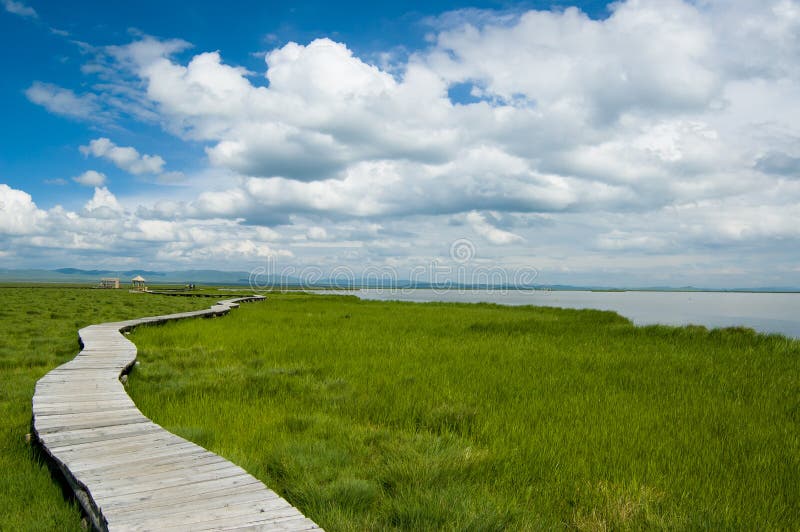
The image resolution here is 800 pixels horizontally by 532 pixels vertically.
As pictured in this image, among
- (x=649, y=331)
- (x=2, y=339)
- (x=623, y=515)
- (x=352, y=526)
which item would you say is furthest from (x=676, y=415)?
(x=2, y=339)

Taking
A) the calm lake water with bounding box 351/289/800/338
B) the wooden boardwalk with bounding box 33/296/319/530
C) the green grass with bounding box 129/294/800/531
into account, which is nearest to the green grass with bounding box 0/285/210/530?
the wooden boardwalk with bounding box 33/296/319/530

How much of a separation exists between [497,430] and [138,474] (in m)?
4.21

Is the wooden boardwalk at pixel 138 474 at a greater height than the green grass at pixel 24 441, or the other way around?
the wooden boardwalk at pixel 138 474

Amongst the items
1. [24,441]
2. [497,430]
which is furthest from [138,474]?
[497,430]

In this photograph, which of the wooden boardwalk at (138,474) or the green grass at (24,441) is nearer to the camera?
the wooden boardwalk at (138,474)

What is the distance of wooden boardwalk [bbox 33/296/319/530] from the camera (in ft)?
10.5

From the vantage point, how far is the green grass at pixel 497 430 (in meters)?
4.14

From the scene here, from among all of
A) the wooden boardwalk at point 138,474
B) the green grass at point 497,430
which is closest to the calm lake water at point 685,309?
the green grass at point 497,430

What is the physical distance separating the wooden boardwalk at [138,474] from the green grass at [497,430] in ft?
2.09

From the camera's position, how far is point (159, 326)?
18297 millimetres

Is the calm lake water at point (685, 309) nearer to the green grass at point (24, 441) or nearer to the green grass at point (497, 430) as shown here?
the green grass at point (497, 430)

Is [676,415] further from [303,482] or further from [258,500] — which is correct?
[258,500]

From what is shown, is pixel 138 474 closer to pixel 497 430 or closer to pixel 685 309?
pixel 497 430

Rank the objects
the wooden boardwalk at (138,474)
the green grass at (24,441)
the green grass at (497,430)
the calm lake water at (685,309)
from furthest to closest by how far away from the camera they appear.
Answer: the calm lake water at (685,309), the green grass at (497,430), the green grass at (24,441), the wooden boardwalk at (138,474)
